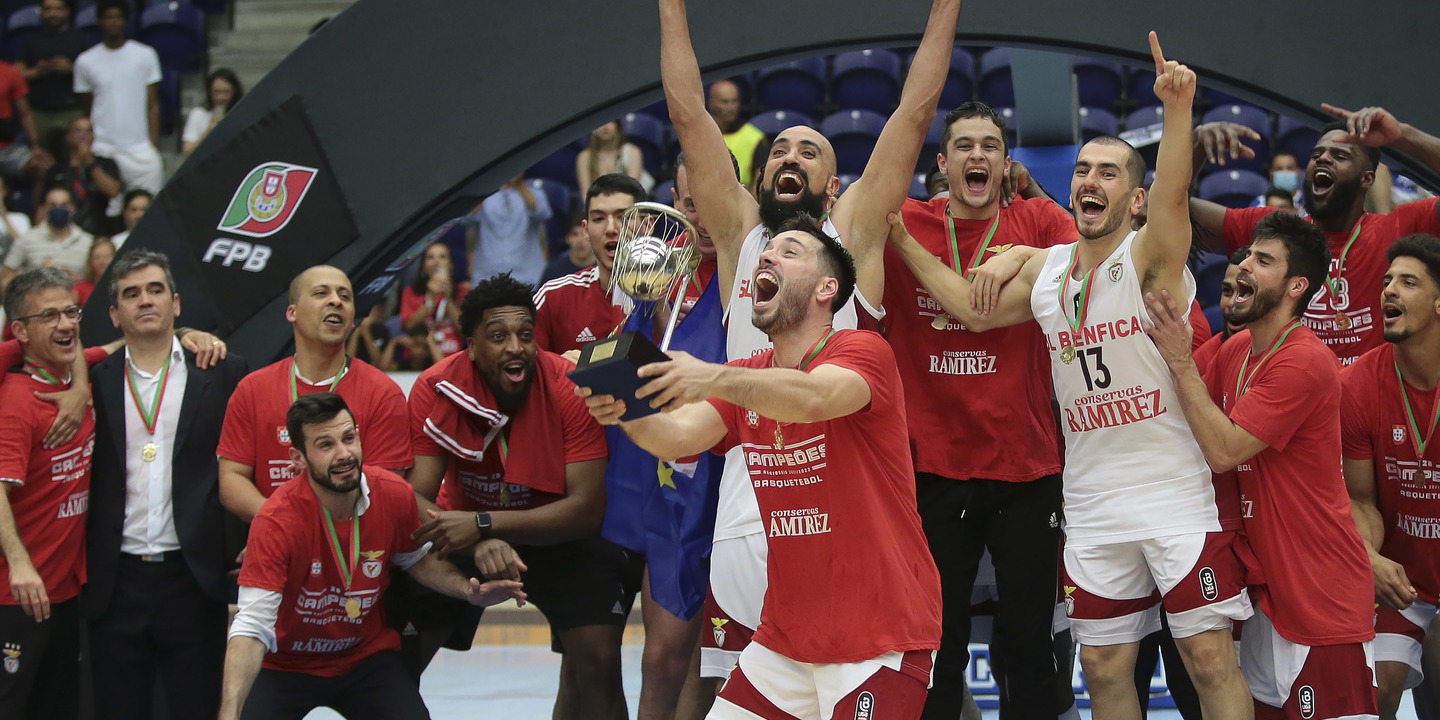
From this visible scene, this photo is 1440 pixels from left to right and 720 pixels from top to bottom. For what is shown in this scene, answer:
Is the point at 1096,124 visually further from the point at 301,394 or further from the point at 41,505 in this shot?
the point at 41,505

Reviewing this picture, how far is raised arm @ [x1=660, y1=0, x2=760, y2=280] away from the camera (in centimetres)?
542

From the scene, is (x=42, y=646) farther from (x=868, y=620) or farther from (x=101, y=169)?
(x=101, y=169)

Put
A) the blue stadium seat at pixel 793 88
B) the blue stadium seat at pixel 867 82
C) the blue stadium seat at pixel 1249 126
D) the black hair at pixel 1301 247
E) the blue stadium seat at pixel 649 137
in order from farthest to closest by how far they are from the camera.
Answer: the blue stadium seat at pixel 793 88 → the blue stadium seat at pixel 867 82 → the blue stadium seat at pixel 649 137 → the blue stadium seat at pixel 1249 126 → the black hair at pixel 1301 247

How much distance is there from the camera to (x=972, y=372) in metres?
5.78

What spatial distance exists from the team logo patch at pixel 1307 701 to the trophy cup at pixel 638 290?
257 cm

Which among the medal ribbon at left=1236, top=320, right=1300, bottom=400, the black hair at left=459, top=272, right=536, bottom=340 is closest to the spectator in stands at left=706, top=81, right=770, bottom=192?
the black hair at left=459, top=272, right=536, bottom=340

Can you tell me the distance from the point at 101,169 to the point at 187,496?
7.14 m

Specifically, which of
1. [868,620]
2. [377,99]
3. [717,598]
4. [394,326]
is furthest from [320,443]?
[394,326]

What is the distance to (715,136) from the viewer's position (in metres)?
5.45

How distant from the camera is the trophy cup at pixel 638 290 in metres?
3.62

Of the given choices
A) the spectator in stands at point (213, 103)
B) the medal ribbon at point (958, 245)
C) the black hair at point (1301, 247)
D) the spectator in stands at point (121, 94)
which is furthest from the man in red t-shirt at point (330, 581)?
the spectator in stands at point (121, 94)

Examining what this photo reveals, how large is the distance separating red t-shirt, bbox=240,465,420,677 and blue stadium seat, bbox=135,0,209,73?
9.62 meters

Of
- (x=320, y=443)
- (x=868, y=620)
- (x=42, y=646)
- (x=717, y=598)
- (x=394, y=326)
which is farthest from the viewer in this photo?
(x=394, y=326)

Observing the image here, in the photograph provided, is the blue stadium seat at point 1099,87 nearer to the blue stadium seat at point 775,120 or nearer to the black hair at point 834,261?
the blue stadium seat at point 775,120
